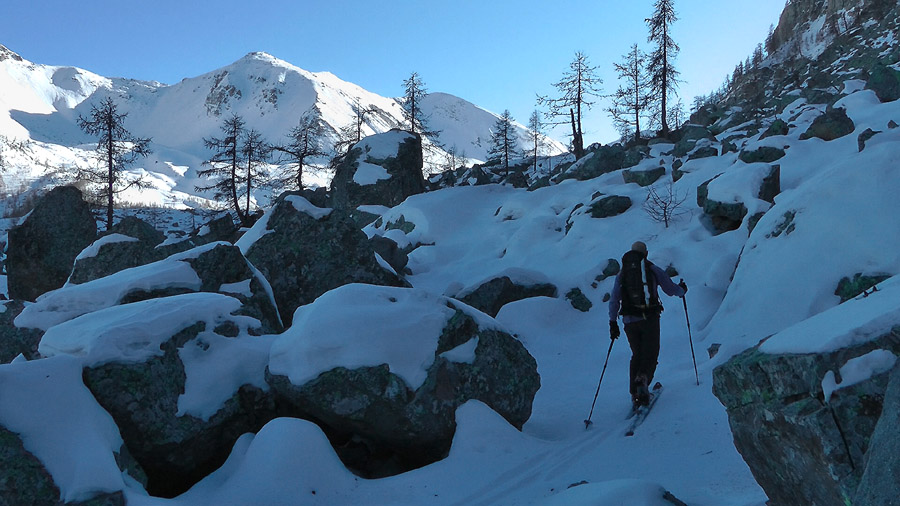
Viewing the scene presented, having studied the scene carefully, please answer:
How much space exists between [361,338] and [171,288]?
357cm

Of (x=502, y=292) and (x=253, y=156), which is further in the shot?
(x=253, y=156)

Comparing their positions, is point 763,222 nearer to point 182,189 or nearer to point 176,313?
point 176,313

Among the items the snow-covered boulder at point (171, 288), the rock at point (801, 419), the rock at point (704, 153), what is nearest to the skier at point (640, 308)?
the rock at point (801, 419)

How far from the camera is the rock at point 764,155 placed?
1359 cm

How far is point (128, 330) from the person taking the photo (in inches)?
198

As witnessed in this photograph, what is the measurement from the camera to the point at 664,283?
6.59 m

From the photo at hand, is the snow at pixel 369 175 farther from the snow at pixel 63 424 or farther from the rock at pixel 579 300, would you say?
the snow at pixel 63 424

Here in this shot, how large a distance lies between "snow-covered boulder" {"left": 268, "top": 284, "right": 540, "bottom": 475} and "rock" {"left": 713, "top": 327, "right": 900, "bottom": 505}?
270 cm

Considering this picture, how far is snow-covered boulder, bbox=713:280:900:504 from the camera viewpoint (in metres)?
2.19

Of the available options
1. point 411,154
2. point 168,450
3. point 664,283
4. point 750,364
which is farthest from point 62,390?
point 411,154

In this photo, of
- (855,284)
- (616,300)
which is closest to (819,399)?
(616,300)

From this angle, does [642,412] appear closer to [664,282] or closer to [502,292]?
[664,282]

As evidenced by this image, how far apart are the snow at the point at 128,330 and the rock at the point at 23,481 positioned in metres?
1.05

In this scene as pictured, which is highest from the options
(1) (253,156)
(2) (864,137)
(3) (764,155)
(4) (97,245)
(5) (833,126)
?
(1) (253,156)
